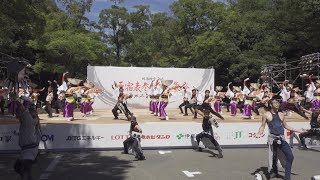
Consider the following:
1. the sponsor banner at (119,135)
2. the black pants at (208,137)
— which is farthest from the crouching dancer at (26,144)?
the black pants at (208,137)

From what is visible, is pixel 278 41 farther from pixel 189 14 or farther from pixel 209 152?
pixel 209 152

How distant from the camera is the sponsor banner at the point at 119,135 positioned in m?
14.4

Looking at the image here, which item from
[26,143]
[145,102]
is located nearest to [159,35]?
[145,102]

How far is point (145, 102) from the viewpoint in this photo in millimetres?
33469

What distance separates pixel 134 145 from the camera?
13.3 meters

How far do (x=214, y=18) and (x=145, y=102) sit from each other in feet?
52.9

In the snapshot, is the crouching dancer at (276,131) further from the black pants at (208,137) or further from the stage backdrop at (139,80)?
the stage backdrop at (139,80)

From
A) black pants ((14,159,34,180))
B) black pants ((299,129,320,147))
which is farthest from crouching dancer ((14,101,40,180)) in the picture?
black pants ((299,129,320,147))

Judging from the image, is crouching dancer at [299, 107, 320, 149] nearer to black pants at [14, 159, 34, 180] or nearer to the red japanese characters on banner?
black pants at [14, 159, 34, 180]

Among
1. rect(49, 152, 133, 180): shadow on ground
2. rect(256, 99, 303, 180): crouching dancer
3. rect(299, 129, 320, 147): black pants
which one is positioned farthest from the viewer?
rect(299, 129, 320, 147): black pants

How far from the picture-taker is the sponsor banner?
1443cm

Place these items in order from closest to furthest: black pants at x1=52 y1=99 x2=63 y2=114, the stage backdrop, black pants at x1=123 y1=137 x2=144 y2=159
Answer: black pants at x1=123 y1=137 x2=144 y2=159 → black pants at x1=52 y1=99 x2=63 y2=114 → the stage backdrop

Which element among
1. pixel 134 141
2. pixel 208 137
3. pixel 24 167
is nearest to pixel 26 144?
pixel 24 167

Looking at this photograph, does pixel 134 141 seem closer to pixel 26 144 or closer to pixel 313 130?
pixel 26 144
